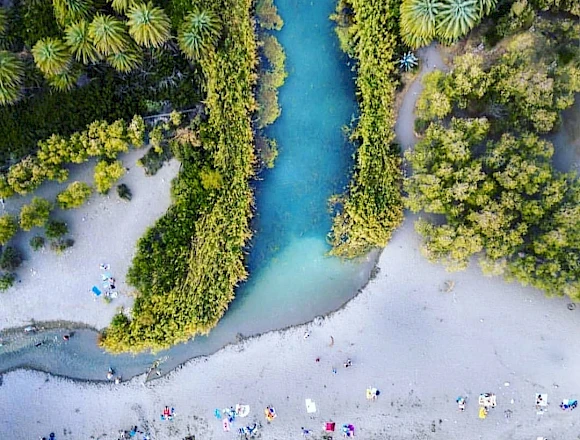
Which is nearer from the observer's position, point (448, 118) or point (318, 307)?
point (448, 118)

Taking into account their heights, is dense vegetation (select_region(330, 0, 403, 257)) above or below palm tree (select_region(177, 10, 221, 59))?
below

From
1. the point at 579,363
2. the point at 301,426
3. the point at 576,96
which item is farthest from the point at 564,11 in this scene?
the point at 301,426

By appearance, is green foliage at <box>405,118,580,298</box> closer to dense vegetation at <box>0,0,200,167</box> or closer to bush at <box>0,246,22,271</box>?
dense vegetation at <box>0,0,200,167</box>

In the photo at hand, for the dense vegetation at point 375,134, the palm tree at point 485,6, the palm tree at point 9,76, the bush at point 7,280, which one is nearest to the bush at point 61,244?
the bush at point 7,280

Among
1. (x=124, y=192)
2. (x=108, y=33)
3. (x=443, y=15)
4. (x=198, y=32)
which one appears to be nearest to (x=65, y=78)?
(x=108, y=33)

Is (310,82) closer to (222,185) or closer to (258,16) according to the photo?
(258,16)

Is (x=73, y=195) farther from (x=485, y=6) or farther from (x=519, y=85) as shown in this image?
(x=519, y=85)

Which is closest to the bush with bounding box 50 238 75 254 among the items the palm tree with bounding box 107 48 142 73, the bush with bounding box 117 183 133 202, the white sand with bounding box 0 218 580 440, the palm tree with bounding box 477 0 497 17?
the bush with bounding box 117 183 133 202
